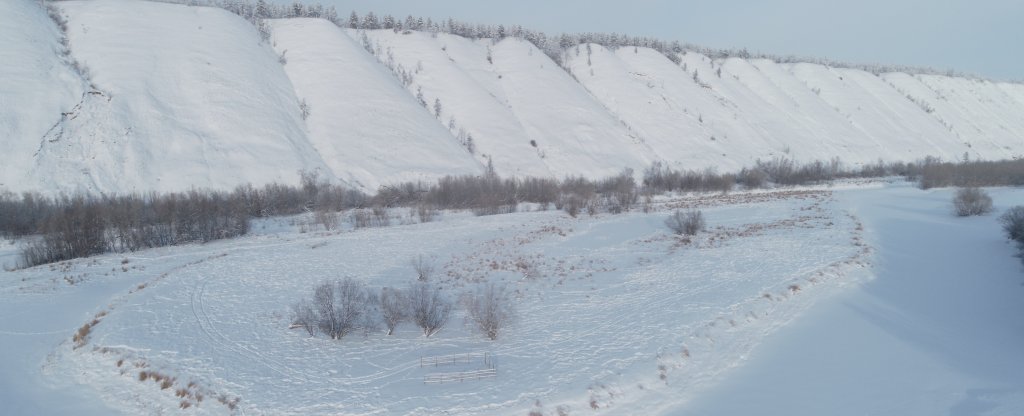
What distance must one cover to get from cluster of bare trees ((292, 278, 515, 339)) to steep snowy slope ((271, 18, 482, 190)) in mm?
20346

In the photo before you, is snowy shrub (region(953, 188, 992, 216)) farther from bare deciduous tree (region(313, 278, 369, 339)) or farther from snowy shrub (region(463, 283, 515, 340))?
bare deciduous tree (region(313, 278, 369, 339))

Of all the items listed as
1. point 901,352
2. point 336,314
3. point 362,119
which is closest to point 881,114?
point 362,119

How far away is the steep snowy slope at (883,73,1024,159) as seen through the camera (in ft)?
199

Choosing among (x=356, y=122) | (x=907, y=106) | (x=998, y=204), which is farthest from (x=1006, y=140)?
(x=356, y=122)

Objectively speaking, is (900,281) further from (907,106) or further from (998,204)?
(907,106)

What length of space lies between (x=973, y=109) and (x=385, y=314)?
89884 millimetres

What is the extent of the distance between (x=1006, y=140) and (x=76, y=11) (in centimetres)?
9675

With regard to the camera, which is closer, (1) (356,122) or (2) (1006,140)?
(1) (356,122)

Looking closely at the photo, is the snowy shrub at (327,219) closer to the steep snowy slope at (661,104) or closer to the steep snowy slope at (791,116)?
the steep snowy slope at (661,104)

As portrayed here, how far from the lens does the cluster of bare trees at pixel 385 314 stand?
9.13 m

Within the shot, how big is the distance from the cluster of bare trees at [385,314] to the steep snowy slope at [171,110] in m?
20.2

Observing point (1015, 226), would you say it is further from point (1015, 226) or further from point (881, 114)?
point (881, 114)

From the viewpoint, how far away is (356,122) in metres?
34.2

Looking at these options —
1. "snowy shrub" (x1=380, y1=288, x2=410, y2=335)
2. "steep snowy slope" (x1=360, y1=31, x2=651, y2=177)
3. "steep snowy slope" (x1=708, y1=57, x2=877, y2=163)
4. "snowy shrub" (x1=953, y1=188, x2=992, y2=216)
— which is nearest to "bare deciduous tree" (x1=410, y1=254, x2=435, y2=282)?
"snowy shrub" (x1=380, y1=288, x2=410, y2=335)
